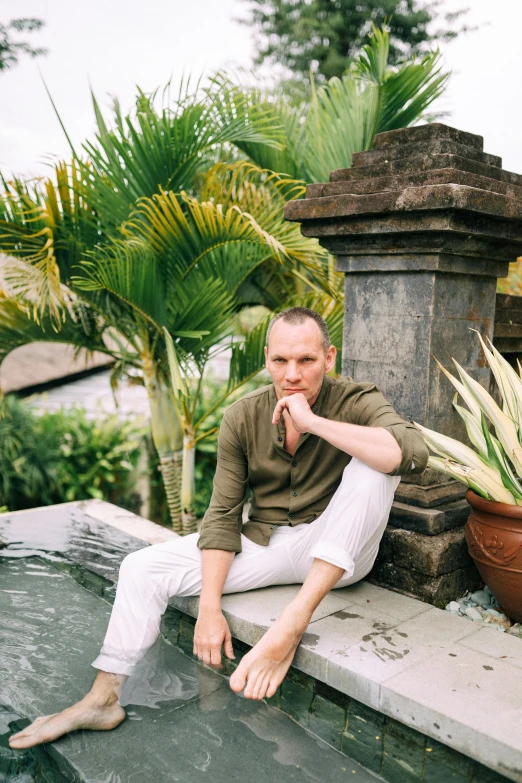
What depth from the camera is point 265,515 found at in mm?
2588

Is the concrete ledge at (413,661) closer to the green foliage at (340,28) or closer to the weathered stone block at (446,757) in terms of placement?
the weathered stone block at (446,757)

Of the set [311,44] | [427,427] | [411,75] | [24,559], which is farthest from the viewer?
[311,44]

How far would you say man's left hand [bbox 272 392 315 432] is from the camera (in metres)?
2.29

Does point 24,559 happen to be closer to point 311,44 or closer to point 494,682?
point 494,682

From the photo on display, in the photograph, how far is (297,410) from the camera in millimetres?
2311

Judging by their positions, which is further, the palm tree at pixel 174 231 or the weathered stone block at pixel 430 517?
the palm tree at pixel 174 231

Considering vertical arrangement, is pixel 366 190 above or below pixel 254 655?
above

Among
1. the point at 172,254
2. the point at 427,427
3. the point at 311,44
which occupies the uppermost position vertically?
the point at 311,44

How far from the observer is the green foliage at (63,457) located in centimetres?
521

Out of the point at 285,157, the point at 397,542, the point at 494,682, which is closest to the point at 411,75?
the point at 285,157

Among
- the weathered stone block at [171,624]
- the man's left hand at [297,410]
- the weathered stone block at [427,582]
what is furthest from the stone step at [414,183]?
the weathered stone block at [171,624]

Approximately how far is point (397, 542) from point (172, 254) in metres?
2.22

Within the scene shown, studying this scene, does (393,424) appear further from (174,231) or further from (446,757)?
(174,231)

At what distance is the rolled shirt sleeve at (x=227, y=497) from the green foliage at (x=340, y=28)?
14.4 metres
